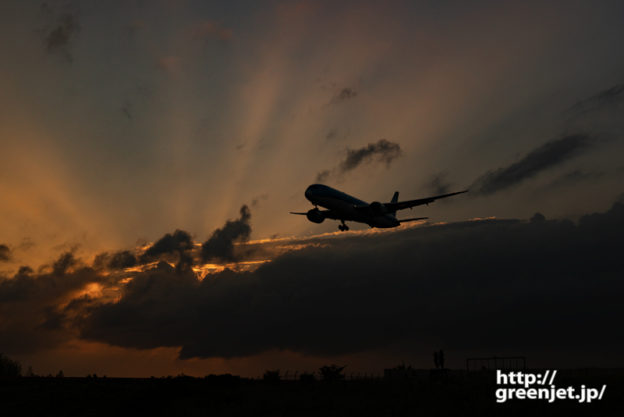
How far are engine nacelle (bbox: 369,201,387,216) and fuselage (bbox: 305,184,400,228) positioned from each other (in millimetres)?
641

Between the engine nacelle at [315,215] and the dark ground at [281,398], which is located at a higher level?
the engine nacelle at [315,215]

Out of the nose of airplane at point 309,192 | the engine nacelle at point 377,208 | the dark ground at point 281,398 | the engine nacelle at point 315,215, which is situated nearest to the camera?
the dark ground at point 281,398

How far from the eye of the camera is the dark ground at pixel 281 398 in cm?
5591

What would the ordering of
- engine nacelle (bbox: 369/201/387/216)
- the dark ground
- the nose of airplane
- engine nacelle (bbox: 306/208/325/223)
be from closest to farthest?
the dark ground
the nose of airplane
engine nacelle (bbox: 369/201/387/216)
engine nacelle (bbox: 306/208/325/223)

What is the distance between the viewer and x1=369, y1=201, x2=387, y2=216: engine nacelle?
300 ft

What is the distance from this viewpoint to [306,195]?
90125mm

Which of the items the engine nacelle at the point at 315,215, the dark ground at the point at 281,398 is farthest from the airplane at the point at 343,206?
the dark ground at the point at 281,398

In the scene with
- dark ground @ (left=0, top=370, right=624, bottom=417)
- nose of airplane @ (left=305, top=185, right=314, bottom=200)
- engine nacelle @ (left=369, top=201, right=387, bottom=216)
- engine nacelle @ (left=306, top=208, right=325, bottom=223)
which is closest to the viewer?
dark ground @ (left=0, top=370, right=624, bottom=417)

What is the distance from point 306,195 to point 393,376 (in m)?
28.7

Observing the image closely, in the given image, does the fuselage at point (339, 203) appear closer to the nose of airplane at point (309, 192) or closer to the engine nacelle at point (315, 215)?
the nose of airplane at point (309, 192)

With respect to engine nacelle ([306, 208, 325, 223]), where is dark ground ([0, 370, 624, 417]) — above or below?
below

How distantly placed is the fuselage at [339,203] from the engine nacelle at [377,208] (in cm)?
64

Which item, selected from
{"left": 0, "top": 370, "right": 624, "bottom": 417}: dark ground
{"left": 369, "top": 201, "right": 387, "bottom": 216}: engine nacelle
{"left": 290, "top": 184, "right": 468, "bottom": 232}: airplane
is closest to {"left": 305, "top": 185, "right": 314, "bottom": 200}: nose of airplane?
{"left": 290, "top": 184, "right": 468, "bottom": 232}: airplane

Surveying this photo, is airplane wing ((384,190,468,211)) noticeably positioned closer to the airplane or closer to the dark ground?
the airplane
